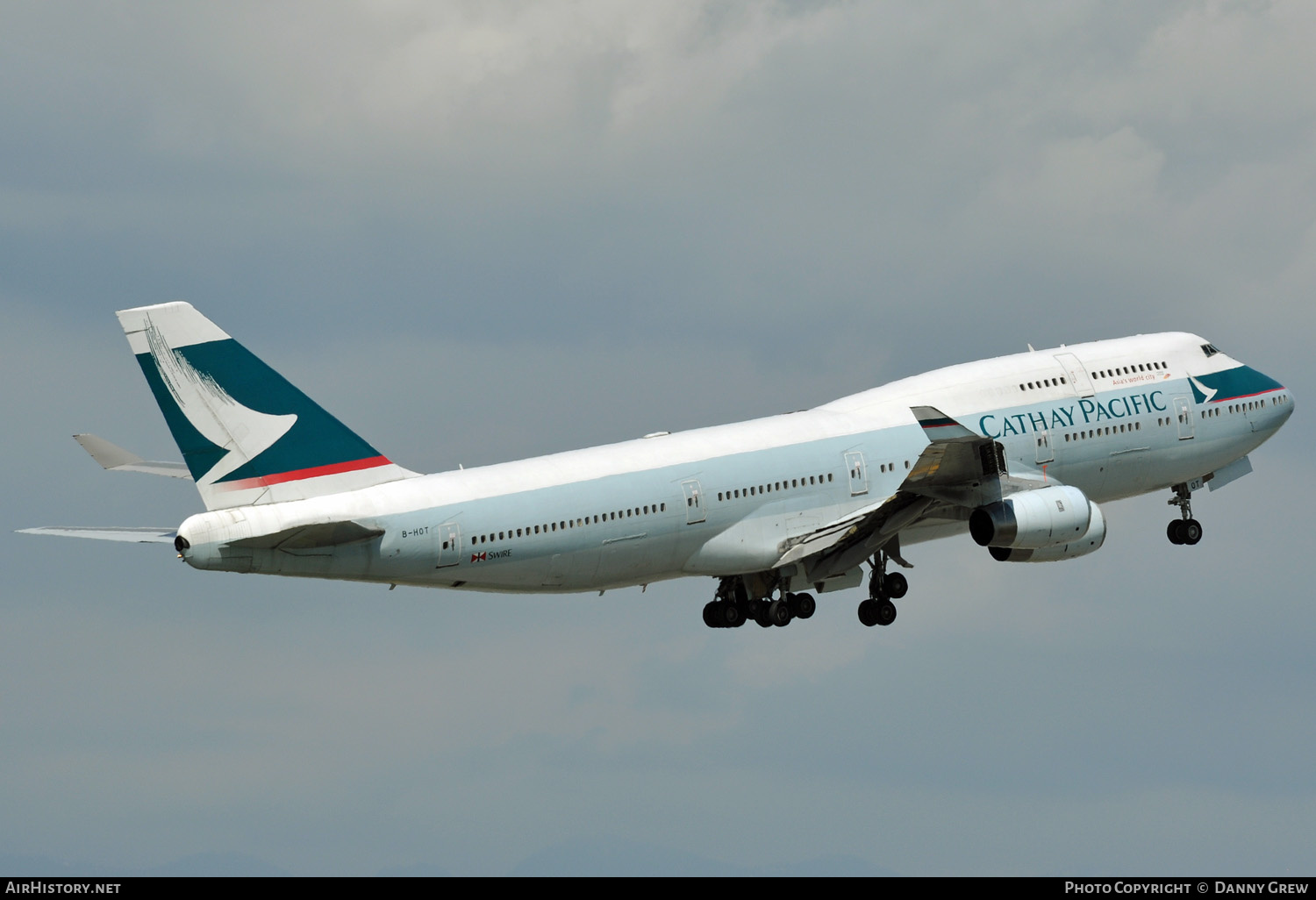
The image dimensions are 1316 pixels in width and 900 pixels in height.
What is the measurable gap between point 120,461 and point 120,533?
3.77 meters

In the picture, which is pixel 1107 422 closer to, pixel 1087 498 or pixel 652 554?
pixel 1087 498

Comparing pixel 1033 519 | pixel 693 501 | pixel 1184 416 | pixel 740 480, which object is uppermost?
pixel 1184 416

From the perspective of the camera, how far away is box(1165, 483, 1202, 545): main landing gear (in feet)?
225

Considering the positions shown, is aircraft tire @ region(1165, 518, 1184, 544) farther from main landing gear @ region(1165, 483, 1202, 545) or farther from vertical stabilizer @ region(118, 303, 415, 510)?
vertical stabilizer @ region(118, 303, 415, 510)

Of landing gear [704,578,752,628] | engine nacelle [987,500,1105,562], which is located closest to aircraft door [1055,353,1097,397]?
engine nacelle [987,500,1105,562]

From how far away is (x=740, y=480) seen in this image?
59.4 m

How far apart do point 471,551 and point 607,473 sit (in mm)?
4380

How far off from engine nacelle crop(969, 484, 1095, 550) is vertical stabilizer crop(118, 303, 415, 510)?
1667 cm

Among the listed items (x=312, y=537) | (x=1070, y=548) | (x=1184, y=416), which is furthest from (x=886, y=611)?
(x=312, y=537)

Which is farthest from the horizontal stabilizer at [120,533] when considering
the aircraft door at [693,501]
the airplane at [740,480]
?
the aircraft door at [693,501]

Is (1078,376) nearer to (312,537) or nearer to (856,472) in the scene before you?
(856,472)

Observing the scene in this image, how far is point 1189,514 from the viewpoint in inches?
2719
